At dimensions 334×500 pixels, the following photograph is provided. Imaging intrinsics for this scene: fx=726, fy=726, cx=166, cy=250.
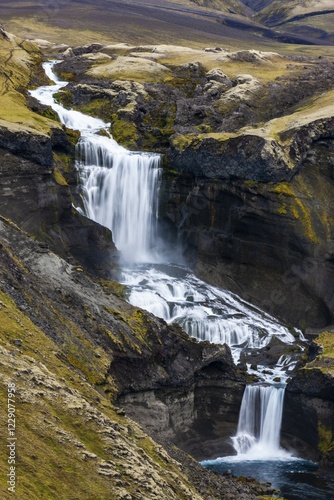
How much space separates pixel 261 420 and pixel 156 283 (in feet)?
60.8

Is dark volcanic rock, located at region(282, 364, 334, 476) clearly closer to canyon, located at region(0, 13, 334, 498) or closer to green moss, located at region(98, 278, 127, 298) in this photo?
canyon, located at region(0, 13, 334, 498)

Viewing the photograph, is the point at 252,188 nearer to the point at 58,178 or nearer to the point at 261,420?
the point at 58,178

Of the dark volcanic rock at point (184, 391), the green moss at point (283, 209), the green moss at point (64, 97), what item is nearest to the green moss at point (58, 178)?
the green moss at point (283, 209)

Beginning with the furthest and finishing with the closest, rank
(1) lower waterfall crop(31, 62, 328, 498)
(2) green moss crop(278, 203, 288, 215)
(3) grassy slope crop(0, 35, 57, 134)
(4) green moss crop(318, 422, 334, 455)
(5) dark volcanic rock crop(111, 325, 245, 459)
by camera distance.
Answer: (3) grassy slope crop(0, 35, 57, 134), (2) green moss crop(278, 203, 288, 215), (1) lower waterfall crop(31, 62, 328, 498), (4) green moss crop(318, 422, 334, 455), (5) dark volcanic rock crop(111, 325, 245, 459)

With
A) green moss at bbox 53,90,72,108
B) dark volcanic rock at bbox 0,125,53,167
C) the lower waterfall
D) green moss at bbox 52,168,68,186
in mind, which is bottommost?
the lower waterfall

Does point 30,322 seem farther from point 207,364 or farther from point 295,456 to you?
point 295,456

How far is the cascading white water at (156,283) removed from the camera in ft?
164

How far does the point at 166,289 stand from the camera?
63500 mm

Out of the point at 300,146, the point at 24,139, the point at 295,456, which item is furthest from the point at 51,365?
the point at 300,146

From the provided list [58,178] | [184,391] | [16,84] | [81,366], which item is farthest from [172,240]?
[81,366]

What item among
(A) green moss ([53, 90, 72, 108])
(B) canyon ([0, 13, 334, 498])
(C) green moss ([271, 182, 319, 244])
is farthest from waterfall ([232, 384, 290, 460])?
(A) green moss ([53, 90, 72, 108])

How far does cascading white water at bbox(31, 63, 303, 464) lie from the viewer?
49938mm

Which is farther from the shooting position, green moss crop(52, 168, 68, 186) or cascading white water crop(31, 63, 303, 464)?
green moss crop(52, 168, 68, 186)

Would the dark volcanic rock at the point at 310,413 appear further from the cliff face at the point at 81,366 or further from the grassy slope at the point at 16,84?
the grassy slope at the point at 16,84
